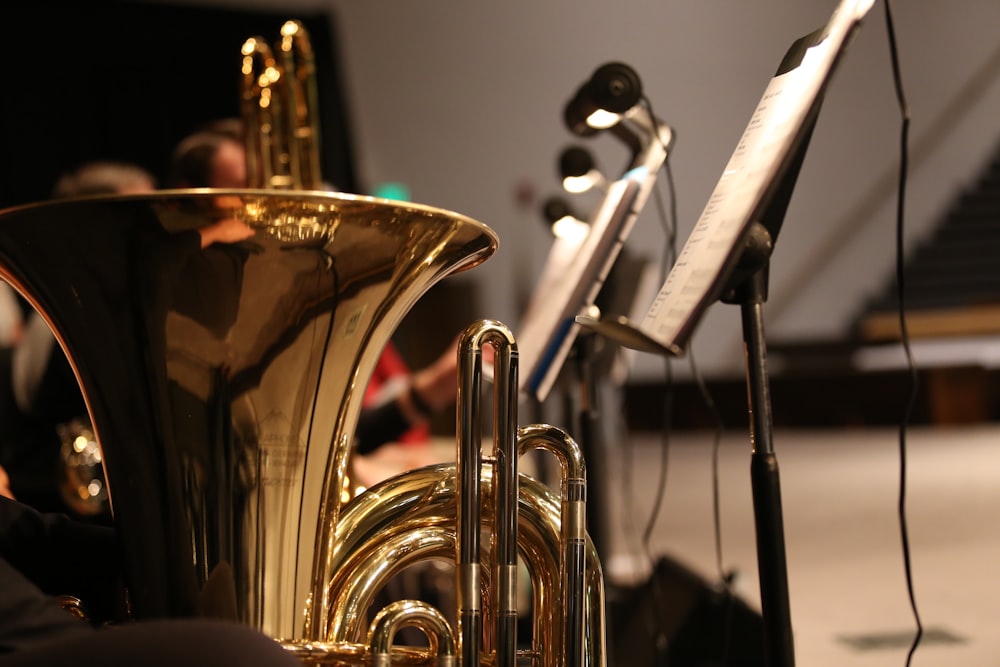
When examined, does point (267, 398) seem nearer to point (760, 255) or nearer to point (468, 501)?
point (468, 501)

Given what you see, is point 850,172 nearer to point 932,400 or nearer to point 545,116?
point 932,400

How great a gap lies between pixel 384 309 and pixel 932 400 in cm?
551

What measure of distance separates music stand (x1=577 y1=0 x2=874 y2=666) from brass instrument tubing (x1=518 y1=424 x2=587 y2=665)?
13cm

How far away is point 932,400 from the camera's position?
18.7 ft

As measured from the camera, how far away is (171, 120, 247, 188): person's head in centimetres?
215

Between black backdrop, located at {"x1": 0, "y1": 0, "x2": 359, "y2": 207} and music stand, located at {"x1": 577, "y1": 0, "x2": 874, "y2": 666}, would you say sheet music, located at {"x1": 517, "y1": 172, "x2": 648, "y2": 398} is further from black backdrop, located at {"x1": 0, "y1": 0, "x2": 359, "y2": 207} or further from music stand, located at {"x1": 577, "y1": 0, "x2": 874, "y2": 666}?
black backdrop, located at {"x1": 0, "y1": 0, "x2": 359, "y2": 207}

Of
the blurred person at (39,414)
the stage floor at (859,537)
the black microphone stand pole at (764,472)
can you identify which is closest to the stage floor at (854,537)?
the stage floor at (859,537)

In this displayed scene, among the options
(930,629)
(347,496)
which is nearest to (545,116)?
(930,629)

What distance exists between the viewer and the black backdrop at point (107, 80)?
472 centimetres

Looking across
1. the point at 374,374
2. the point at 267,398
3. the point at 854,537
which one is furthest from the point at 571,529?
the point at 854,537

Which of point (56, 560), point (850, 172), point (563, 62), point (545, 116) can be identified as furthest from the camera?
point (850, 172)

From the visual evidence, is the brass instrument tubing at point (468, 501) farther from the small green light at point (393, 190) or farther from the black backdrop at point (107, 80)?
→ the small green light at point (393, 190)

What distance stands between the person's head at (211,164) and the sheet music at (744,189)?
1490mm

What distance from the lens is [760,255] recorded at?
91 centimetres
